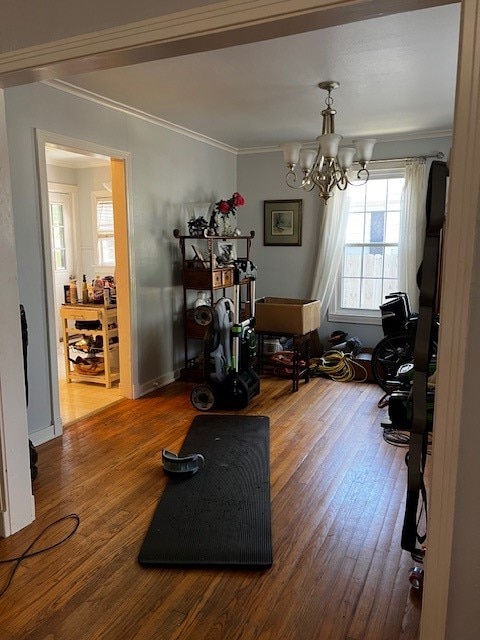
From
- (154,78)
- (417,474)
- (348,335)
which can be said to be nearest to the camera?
(417,474)

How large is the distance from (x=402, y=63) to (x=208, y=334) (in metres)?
2.42

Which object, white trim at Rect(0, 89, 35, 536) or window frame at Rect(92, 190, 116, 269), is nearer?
white trim at Rect(0, 89, 35, 536)

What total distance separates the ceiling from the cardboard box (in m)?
1.74

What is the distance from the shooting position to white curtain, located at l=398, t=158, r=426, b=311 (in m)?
5.02

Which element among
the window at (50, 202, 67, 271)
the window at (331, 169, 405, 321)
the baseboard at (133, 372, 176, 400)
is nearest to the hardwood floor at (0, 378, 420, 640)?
the baseboard at (133, 372, 176, 400)

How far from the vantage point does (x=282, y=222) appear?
5840 millimetres

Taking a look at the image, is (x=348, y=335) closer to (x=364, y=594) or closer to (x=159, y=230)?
(x=159, y=230)

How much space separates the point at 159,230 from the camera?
466 cm

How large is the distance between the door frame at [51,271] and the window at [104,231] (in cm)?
277

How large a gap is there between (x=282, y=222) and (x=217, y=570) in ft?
14.4

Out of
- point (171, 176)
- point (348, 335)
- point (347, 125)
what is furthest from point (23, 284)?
point (348, 335)

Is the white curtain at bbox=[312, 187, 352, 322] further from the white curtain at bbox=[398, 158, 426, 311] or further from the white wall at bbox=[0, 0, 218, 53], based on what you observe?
the white wall at bbox=[0, 0, 218, 53]

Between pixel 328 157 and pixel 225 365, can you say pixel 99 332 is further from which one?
pixel 328 157

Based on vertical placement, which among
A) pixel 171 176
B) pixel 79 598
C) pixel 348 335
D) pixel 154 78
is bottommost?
pixel 79 598
